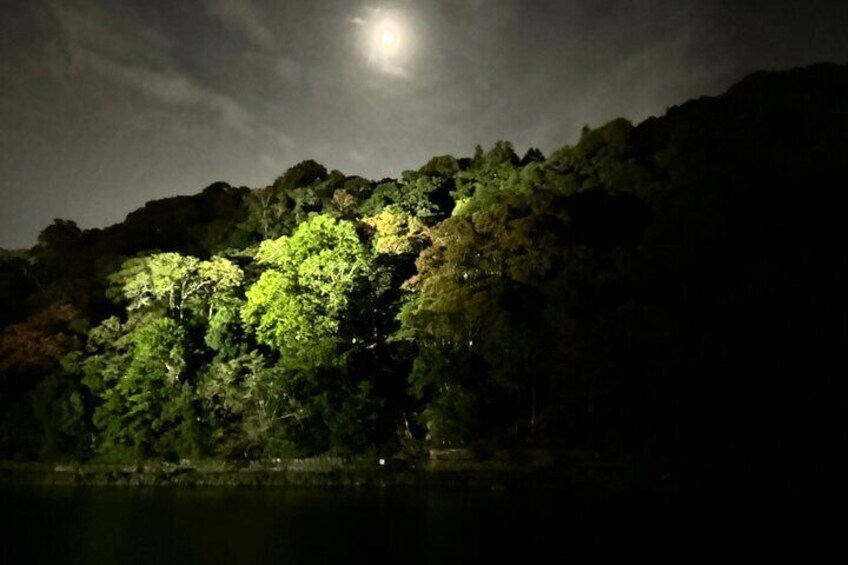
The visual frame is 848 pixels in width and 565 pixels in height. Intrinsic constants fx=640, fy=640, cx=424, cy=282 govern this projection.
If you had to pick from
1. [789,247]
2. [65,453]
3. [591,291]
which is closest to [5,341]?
[65,453]

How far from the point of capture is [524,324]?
29172 millimetres

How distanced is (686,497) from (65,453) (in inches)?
1234

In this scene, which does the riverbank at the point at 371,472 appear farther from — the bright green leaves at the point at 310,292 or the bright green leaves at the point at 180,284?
the bright green leaves at the point at 180,284

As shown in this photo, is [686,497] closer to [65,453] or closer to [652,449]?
[652,449]

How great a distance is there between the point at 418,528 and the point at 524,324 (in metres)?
13.4

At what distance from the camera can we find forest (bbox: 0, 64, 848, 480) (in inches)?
980

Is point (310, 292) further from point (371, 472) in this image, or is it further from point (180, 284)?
point (371, 472)

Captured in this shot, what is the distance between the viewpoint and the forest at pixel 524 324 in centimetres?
2489

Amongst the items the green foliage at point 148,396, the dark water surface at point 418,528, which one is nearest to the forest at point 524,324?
the green foliage at point 148,396

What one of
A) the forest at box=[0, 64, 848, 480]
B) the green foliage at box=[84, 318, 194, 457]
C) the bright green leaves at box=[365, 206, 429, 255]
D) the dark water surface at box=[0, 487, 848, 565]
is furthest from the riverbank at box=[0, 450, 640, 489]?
the bright green leaves at box=[365, 206, 429, 255]

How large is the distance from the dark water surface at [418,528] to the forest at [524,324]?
165 inches

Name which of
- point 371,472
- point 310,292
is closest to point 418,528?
point 371,472

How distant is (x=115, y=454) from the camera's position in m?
33.2

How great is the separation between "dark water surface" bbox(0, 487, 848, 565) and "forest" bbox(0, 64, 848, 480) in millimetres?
4196
